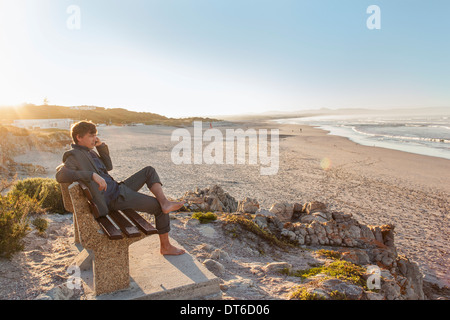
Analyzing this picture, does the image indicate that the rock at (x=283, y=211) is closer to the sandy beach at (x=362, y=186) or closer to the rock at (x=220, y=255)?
the sandy beach at (x=362, y=186)

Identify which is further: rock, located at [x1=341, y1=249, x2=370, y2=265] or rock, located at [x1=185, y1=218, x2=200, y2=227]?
rock, located at [x1=185, y1=218, x2=200, y2=227]

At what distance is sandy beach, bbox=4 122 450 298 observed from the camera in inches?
295

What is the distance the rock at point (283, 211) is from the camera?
269 inches

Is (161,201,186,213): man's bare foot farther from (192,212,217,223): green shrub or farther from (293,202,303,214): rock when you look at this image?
(293,202,303,214): rock

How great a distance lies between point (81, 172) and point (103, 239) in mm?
726

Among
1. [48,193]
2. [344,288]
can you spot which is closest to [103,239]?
[344,288]

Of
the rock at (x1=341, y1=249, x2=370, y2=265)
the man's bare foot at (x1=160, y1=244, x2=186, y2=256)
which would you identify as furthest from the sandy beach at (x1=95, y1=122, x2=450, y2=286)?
the man's bare foot at (x1=160, y1=244, x2=186, y2=256)

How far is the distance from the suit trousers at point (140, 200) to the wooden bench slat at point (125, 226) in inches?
6.8

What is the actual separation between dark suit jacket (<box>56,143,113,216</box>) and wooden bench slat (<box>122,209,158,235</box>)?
11.0 inches

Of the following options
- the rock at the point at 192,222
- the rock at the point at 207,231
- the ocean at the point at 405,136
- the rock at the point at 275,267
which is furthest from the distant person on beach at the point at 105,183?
the ocean at the point at 405,136

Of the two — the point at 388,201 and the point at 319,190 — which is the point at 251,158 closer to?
the point at 319,190

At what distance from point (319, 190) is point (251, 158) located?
299 inches

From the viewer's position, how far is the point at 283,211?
6.95 meters

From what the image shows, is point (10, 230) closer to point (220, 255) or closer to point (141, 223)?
point (141, 223)
